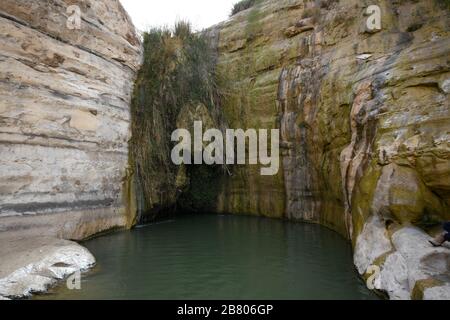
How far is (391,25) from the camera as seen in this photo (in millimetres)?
7727

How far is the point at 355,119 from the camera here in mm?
6609

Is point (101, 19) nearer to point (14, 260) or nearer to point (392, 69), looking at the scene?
point (14, 260)

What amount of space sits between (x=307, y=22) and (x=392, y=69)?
4193 millimetres

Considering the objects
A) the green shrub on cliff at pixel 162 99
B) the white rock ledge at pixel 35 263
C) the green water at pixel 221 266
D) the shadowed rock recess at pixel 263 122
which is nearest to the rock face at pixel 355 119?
the shadowed rock recess at pixel 263 122

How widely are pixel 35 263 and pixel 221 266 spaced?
232 centimetres

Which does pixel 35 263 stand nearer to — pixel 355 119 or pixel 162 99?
pixel 355 119

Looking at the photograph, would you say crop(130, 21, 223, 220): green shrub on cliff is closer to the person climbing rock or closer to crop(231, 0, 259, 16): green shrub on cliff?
crop(231, 0, 259, 16): green shrub on cliff

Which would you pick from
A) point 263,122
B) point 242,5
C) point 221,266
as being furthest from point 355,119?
point 242,5

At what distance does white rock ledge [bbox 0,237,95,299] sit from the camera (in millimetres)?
4082

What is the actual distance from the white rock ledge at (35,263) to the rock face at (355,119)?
363 centimetres

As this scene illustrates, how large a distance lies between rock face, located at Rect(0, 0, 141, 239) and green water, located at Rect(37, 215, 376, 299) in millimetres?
879

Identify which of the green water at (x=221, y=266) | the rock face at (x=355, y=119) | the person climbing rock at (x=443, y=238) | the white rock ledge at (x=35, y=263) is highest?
the rock face at (x=355, y=119)

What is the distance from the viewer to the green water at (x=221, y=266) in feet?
13.5

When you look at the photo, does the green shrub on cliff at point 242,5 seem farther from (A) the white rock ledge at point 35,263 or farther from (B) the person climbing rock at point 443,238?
(B) the person climbing rock at point 443,238
